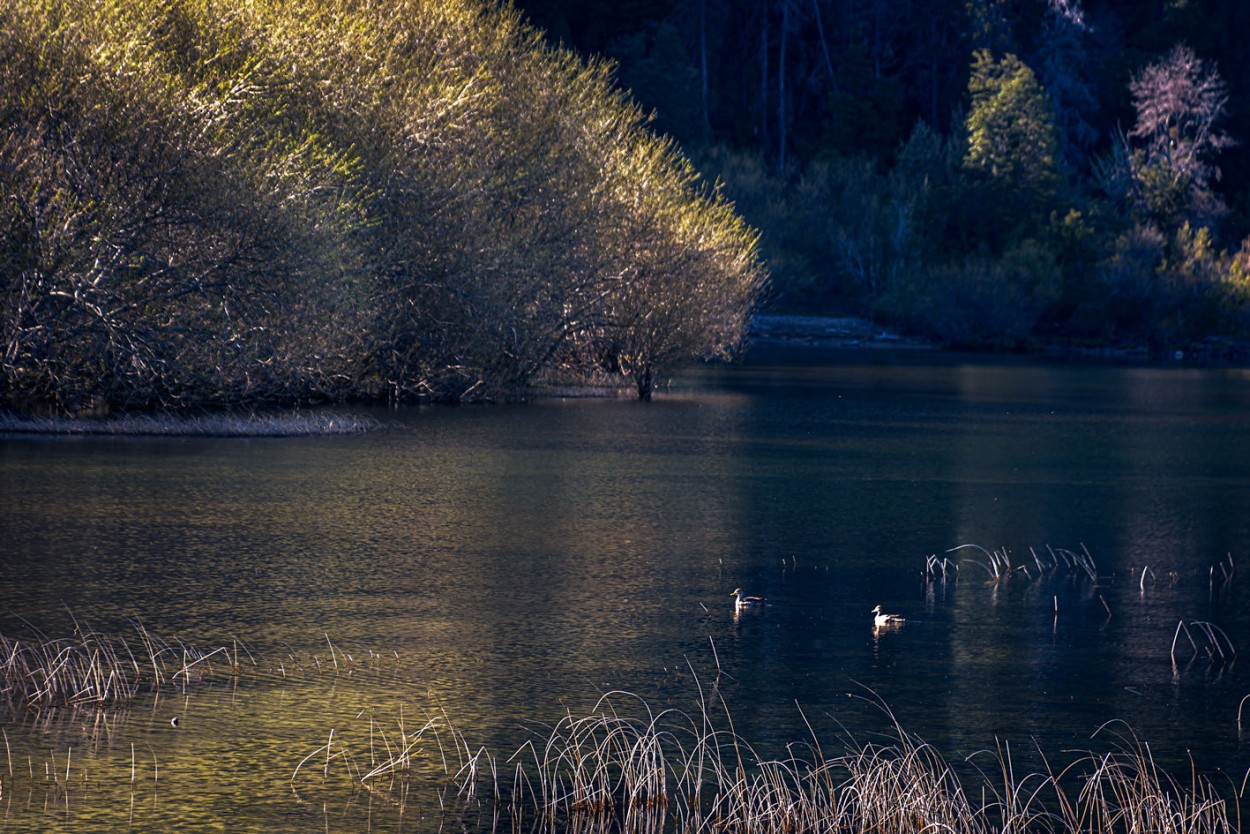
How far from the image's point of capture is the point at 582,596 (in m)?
21.4

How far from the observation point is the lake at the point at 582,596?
14695 mm

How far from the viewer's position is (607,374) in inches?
2349

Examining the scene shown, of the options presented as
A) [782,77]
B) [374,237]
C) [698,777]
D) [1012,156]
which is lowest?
[698,777]

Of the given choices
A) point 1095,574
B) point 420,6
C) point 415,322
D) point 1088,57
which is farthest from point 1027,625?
point 1088,57

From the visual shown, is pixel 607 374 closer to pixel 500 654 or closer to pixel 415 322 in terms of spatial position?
pixel 415 322

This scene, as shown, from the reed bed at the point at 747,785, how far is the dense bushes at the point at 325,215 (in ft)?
86.8

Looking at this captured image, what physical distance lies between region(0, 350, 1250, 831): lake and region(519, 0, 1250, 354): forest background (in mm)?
62411

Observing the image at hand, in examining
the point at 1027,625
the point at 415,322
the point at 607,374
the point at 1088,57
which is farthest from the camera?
the point at 1088,57

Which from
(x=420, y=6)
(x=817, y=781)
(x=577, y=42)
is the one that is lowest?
(x=817, y=781)

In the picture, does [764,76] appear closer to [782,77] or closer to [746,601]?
[782,77]

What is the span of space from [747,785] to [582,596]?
8.19m

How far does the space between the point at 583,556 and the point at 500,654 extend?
6.47 meters

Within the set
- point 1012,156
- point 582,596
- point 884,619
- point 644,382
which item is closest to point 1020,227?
point 1012,156

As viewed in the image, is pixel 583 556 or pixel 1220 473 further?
pixel 1220 473
